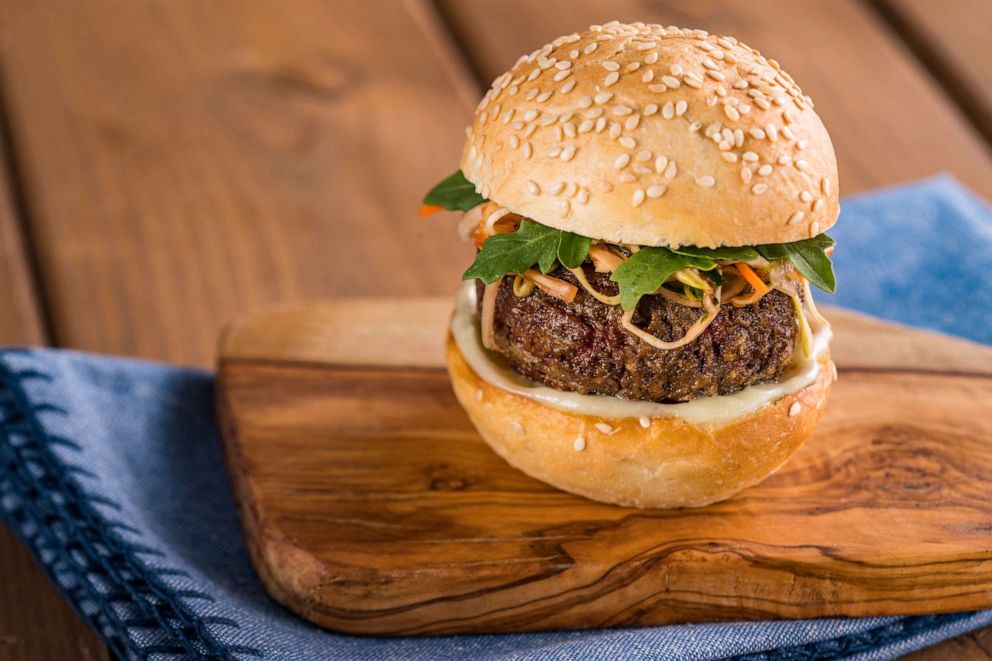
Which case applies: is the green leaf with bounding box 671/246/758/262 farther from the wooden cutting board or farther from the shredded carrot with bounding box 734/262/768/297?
the wooden cutting board

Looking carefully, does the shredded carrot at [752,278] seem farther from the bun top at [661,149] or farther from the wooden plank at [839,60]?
the wooden plank at [839,60]

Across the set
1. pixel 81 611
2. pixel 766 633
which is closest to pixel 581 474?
pixel 766 633

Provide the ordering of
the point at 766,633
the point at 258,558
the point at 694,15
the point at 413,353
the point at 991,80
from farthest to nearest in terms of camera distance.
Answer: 1. the point at 694,15
2. the point at 991,80
3. the point at 413,353
4. the point at 258,558
5. the point at 766,633

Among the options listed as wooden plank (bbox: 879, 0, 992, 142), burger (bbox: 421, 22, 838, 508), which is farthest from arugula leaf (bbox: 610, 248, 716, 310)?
wooden plank (bbox: 879, 0, 992, 142)

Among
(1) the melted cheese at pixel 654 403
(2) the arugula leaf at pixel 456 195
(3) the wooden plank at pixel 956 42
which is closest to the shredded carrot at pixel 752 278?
(1) the melted cheese at pixel 654 403

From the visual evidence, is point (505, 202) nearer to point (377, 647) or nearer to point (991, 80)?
point (377, 647)

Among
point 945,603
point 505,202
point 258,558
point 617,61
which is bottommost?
point 945,603
